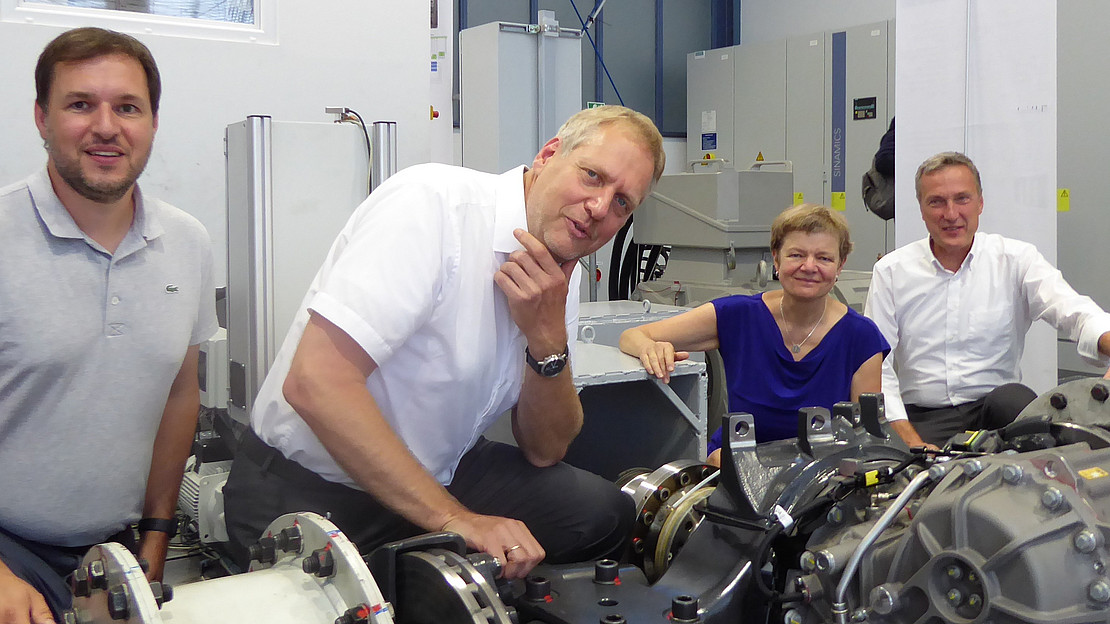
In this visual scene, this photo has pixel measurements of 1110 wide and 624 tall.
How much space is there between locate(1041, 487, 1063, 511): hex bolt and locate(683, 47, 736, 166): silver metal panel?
6.08 meters

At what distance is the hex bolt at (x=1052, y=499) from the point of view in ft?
3.47

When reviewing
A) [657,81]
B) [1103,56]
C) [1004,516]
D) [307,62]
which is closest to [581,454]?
[307,62]

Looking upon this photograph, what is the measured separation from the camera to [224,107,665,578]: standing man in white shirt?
143cm

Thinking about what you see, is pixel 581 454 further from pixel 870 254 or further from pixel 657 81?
pixel 657 81

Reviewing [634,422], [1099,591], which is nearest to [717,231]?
[634,422]

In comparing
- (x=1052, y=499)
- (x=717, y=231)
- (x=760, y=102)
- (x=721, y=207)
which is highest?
(x=760, y=102)

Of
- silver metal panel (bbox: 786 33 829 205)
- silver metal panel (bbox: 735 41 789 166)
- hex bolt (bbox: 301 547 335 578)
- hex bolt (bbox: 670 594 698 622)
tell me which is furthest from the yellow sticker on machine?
silver metal panel (bbox: 735 41 789 166)

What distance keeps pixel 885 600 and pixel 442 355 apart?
776 mm

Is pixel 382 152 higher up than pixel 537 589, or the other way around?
pixel 382 152

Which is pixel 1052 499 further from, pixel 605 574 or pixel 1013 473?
pixel 605 574

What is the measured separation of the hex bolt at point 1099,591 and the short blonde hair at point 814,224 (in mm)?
1331

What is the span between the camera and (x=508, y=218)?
1.61 metres

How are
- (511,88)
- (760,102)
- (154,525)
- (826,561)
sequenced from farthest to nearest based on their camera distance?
(760,102), (511,88), (154,525), (826,561)

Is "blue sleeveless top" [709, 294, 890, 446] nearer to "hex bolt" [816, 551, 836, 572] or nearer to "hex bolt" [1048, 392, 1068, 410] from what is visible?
"hex bolt" [1048, 392, 1068, 410]
